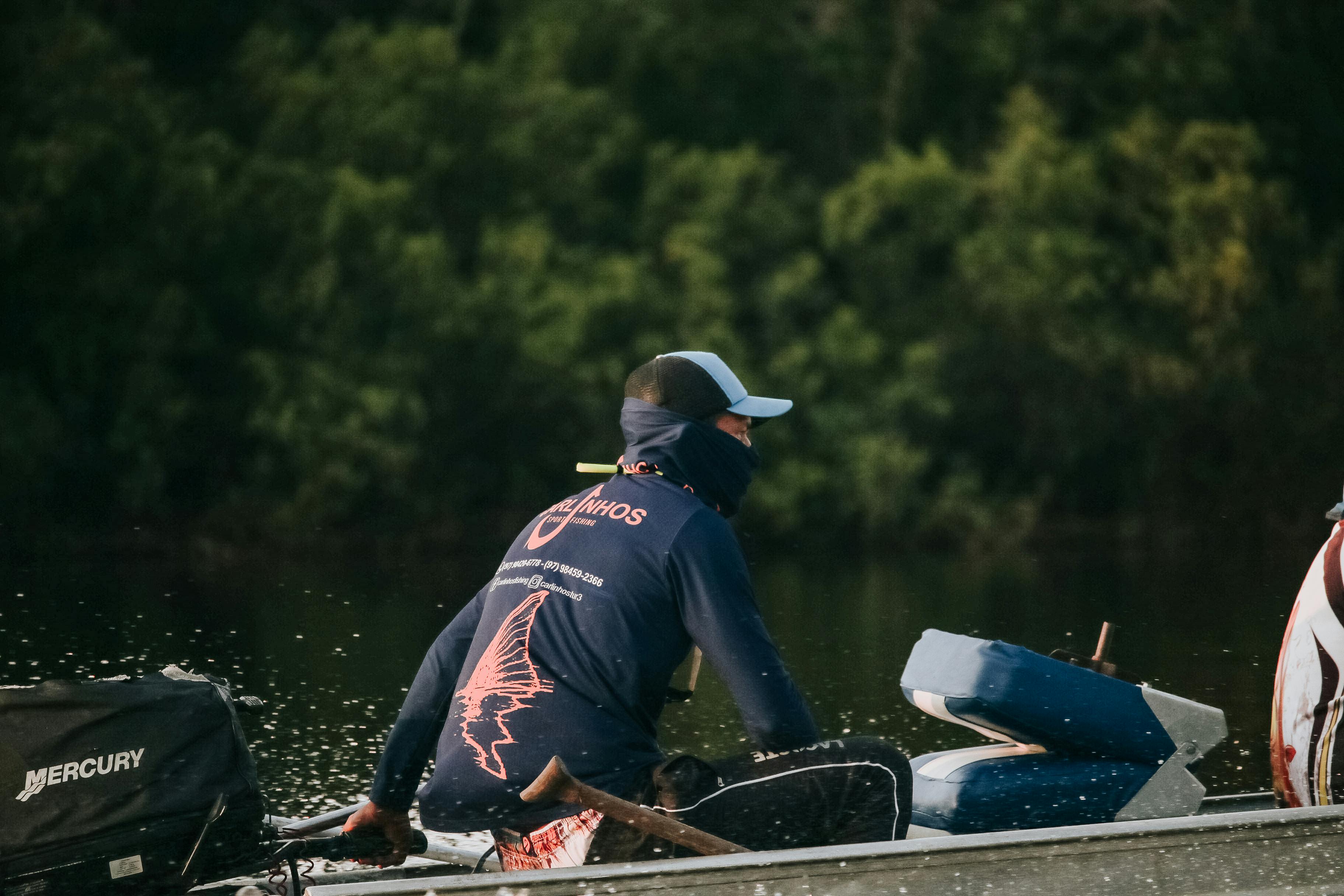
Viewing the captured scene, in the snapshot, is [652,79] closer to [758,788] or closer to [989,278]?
[989,278]

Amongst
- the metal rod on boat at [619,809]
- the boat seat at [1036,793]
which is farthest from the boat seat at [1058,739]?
the metal rod on boat at [619,809]

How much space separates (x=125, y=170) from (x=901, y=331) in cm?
1092

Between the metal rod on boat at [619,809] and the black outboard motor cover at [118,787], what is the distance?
63 cm

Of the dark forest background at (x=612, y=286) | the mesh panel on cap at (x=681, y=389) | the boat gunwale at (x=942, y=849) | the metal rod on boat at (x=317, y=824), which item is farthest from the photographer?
the dark forest background at (x=612, y=286)

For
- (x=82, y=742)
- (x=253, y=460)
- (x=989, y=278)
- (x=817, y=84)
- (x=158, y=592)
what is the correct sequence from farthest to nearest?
(x=817, y=84) < (x=989, y=278) < (x=253, y=460) < (x=158, y=592) < (x=82, y=742)

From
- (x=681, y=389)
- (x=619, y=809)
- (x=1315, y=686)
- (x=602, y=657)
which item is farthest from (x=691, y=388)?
(x=1315, y=686)

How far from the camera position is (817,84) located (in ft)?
90.8

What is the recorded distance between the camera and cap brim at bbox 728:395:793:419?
10.9 feet

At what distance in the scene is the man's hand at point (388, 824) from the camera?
338 centimetres

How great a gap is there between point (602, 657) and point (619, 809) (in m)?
0.27

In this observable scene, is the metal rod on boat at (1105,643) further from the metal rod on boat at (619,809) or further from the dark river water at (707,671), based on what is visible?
the dark river water at (707,671)

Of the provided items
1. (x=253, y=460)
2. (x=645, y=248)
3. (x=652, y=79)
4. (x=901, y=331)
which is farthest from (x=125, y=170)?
(x=901, y=331)

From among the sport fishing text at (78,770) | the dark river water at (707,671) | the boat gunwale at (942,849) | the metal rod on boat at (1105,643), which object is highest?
the metal rod on boat at (1105,643)

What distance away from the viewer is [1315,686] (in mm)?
3363
